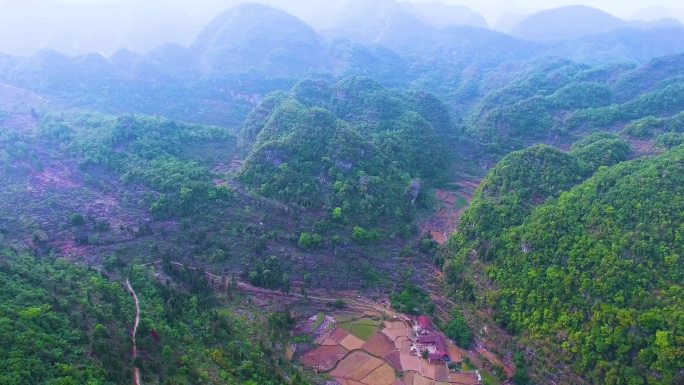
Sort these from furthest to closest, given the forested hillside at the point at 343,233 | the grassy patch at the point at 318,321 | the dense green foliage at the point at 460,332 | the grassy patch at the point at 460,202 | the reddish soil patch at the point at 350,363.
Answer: the grassy patch at the point at 460,202 → the grassy patch at the point at 318,321 → the dense green foliage at the point at 460,332 → the reddish soil patch at the point at 350,363 → the forested hillside at the point at 343,233

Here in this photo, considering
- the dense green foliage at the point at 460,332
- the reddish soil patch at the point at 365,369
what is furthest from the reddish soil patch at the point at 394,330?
the dense green foliage at the point at 460,332

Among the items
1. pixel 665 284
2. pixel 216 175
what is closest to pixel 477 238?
pixel 665 284

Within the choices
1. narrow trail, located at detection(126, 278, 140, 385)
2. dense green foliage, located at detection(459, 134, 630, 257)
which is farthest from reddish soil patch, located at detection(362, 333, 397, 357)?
narrow trail, located at detection(126, 278, 140, 385)

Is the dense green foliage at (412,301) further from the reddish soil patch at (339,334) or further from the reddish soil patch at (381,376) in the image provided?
the reddish soil patch at (381,376)

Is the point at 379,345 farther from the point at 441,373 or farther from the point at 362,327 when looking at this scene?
the point at 441,373

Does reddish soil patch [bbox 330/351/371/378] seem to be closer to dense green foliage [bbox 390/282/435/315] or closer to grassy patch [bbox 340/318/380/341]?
grassy patch [bbox 340/318/380/341]
